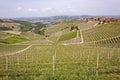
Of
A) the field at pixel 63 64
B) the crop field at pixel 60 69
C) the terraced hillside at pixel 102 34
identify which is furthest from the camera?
the terraced hillside at pixel 102 34

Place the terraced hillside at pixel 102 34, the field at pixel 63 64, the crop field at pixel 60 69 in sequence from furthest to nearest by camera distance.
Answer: the terraced hillside at pixel 102 34 < the field at pixel 63 64 < the crop field at pixel 60 69

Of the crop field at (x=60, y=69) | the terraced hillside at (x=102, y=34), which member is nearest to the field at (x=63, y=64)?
the crop field at (x=60, y=69)

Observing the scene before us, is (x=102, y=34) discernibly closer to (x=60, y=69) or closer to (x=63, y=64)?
(x=63, y=64)

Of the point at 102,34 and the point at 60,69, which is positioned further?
the point at 102,34

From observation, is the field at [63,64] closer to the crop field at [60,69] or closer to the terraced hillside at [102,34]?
the crop field at [60,69]

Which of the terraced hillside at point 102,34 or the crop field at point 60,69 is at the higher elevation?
the crop field at point 60,69

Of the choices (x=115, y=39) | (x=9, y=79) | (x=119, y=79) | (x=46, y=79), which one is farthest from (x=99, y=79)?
(x=115, y=39)

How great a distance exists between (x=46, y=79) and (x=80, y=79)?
1988mm

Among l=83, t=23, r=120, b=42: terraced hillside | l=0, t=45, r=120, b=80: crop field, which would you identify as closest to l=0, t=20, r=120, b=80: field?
l=0, t=45, r=120, b=80: crop field

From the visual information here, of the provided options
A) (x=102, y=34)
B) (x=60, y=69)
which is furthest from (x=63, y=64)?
(x=102, y=34)

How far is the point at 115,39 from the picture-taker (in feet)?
218

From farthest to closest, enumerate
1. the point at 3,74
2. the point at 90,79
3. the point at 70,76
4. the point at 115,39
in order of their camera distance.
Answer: the point at 115,39 → the point at 3,74 → the point at 70,76 → the point at 90,79

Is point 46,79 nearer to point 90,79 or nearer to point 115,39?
point 90,79

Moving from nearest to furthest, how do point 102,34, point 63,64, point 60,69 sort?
point 60,69, point 63,64, point 102,34
